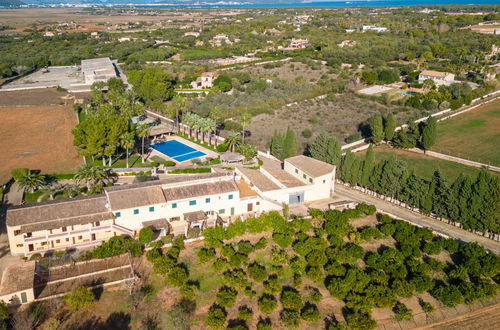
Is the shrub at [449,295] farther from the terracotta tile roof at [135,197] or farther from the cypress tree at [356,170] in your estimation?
the terracotta tile roof at [135,197]

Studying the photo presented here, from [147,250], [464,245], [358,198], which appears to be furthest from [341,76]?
[147,250]

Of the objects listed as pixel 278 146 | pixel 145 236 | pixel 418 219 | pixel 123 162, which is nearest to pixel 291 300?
pixel 145 236

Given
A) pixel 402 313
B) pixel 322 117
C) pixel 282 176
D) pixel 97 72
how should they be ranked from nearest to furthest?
pixel 402 313 → pixel 282 176 → pixel 322 117 → pixel 97 72

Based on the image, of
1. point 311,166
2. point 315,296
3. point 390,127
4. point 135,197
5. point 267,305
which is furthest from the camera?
point 390,127

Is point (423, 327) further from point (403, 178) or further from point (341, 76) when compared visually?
point (341, 76)

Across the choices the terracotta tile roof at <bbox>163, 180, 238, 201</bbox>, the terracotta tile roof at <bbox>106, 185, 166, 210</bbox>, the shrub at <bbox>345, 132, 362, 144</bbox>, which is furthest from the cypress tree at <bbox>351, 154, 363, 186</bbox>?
the terracotta tile roof at <bbox>106, 185, 166, 210</bbox>

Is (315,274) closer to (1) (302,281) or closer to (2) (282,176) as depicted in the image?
(1) (302,281)
